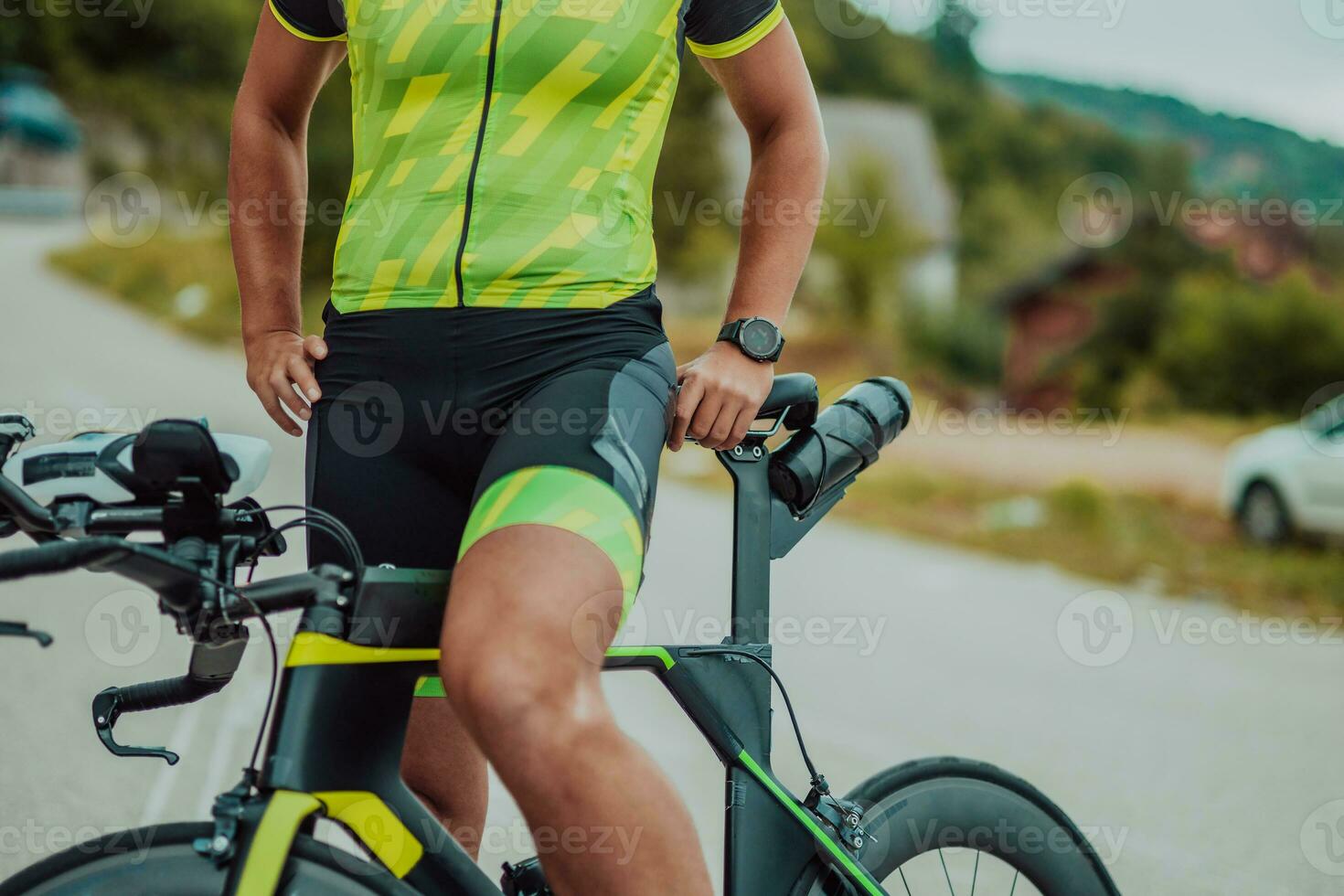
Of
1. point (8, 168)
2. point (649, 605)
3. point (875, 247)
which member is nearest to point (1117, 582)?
point (649, 605)

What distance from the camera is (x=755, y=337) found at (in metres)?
1.72

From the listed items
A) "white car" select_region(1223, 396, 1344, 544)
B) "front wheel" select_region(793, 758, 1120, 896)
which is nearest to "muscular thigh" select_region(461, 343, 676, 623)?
"front wheel" select_region(793, 758, 1120, 896)

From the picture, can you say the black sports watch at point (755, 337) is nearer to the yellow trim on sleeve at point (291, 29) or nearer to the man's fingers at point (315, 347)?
the man's fingers at point (315, 347)

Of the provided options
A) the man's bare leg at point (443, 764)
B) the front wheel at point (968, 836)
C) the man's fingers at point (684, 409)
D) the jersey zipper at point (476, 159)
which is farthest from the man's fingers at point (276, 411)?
the front wheel at point (968, 836)

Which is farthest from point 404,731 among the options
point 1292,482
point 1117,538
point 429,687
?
point 1292,482

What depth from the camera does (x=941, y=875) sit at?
214cm

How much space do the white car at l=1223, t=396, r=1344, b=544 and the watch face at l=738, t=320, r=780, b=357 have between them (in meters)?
9.83

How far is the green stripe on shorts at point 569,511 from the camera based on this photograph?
4.33 feet

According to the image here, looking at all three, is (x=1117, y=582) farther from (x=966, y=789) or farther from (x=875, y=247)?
(x=875, y=247)

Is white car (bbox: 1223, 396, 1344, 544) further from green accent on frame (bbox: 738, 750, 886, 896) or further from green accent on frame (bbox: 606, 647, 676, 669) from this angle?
green accent on frame (bbox: 606, 647, 676, 669)

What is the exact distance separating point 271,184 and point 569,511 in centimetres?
88

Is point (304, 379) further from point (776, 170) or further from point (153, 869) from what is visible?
point (776, 170)

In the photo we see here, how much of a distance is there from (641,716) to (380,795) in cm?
344

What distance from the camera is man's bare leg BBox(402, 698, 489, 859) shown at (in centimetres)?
178
